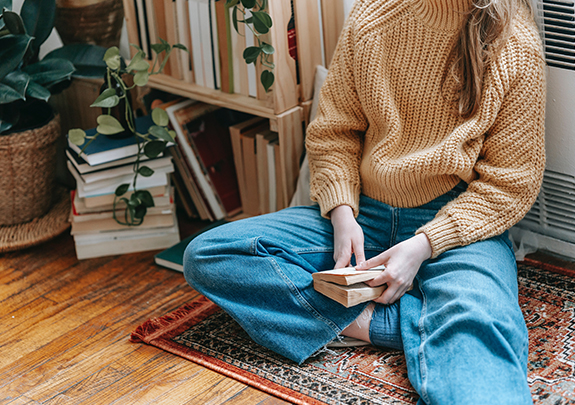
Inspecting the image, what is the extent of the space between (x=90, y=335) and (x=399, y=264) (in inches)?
29.0

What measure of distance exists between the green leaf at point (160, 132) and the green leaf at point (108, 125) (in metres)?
0.08

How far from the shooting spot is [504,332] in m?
1.06

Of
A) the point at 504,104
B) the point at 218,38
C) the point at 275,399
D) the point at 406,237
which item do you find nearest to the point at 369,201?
the point at 406,237

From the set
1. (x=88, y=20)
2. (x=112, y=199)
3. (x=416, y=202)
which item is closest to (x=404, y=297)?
(x=416, y=202)

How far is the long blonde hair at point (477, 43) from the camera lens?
1.18 metres

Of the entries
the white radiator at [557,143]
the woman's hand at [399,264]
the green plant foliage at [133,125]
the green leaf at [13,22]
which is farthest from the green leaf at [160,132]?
the white radiator at [557,143]

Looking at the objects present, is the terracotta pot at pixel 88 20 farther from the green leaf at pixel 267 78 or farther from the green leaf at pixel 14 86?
the green leaf at pixel 267 78

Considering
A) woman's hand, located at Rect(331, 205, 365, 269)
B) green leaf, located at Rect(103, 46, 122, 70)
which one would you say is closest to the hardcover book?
green leaf, located at Rect(103, 46, 122, 70)

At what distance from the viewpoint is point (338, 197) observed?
1.34 meters

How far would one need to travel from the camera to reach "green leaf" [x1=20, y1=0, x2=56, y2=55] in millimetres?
1703

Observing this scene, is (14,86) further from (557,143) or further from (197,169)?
(557,143)

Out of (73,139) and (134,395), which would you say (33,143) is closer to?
(73,139)

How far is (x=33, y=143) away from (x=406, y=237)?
1081 mm

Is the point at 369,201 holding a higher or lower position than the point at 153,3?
lower
